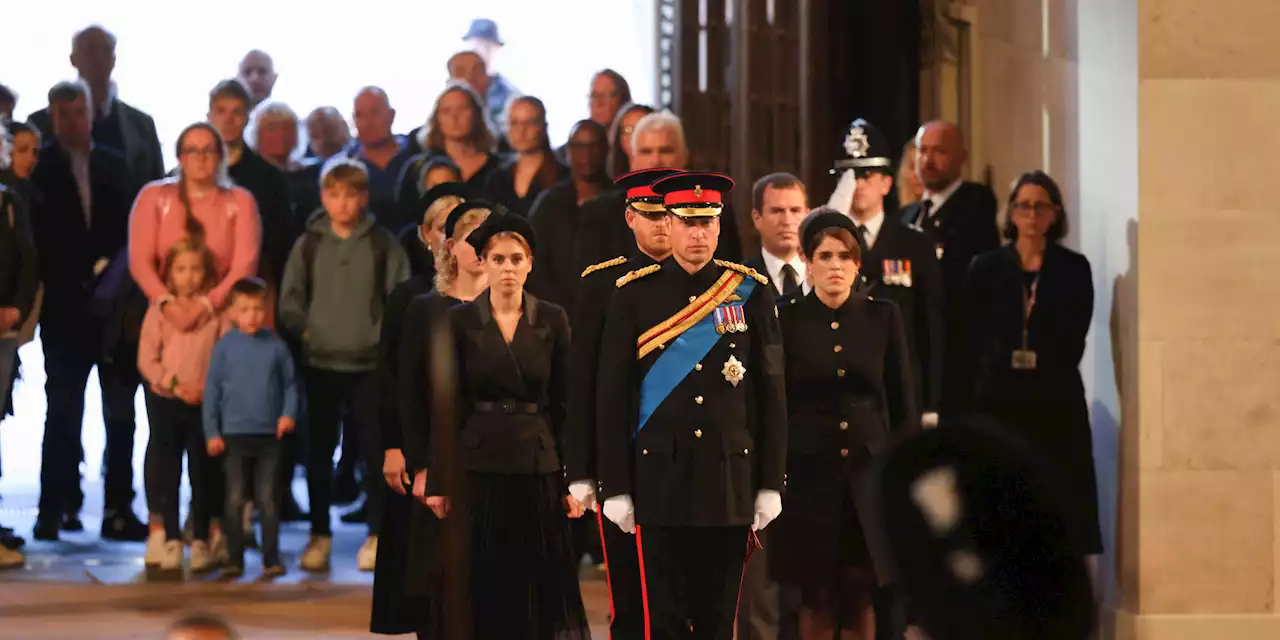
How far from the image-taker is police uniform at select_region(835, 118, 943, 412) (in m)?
7.23

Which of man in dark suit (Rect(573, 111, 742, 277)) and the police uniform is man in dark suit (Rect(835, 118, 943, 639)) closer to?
the police uniform

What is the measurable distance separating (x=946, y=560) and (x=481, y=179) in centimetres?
470

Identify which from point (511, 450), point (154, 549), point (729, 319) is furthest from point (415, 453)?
point (154, 549)

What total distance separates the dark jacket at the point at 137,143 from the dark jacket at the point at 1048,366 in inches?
164

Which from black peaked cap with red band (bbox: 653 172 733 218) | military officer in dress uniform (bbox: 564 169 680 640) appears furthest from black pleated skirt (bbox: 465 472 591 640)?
black peaked cap with red band (bbox: 653 172 733 218)

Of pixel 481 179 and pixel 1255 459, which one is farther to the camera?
pixel 481 179

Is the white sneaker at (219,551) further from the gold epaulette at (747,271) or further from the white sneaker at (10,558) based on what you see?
the gold epaulette at (747,271)

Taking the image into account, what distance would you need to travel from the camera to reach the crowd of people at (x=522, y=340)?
18.1 feet

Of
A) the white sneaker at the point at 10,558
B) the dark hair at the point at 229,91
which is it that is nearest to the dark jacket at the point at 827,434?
the white sneaker at the point at 10,558

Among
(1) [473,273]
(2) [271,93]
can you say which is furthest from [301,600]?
(2) [271,93]

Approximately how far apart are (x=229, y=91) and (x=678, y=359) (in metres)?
4.59

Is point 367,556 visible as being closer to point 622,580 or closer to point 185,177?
point 185,177

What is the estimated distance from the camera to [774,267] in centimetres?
684

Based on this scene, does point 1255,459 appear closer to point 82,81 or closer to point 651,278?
point 651,278
